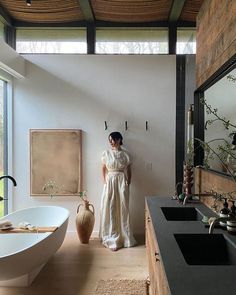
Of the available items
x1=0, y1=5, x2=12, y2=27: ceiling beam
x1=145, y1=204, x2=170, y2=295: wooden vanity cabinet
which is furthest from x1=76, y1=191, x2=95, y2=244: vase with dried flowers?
x1=0, y1=5, x2=12, y2=27: ceiling beam

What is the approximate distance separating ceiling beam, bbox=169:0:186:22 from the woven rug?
12.4ft

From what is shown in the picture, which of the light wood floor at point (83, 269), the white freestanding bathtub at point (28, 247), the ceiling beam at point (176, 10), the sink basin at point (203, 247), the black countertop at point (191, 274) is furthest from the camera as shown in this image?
the ceiling beam at point (176, 10)

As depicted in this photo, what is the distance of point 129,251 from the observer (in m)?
4.14

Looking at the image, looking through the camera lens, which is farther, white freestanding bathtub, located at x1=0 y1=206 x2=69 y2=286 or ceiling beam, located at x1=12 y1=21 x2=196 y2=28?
ceiling beam, located at x1=12 y1=21 x2=196 y2=28

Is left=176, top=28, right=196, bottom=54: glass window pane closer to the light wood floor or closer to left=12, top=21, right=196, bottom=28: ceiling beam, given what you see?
left=12, top=21, right=196, bottom=28: ceiling beam

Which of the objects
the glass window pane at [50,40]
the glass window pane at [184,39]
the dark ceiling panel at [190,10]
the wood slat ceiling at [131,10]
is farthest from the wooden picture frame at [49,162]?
the dark ceiling panel at [190,10]

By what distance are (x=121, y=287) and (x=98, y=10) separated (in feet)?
12.8

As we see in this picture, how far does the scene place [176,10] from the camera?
14.8 feet

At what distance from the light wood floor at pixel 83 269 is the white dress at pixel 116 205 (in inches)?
7.3

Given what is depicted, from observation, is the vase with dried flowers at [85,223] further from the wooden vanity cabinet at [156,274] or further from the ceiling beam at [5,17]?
the ceiling beam at [5,17]

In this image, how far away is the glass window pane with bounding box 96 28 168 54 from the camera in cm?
489

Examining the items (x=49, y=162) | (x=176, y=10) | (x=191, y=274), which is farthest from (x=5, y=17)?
(x=191, y=274)

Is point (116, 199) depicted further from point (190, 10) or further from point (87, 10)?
point (190, 10)

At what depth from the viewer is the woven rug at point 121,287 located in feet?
9.55
